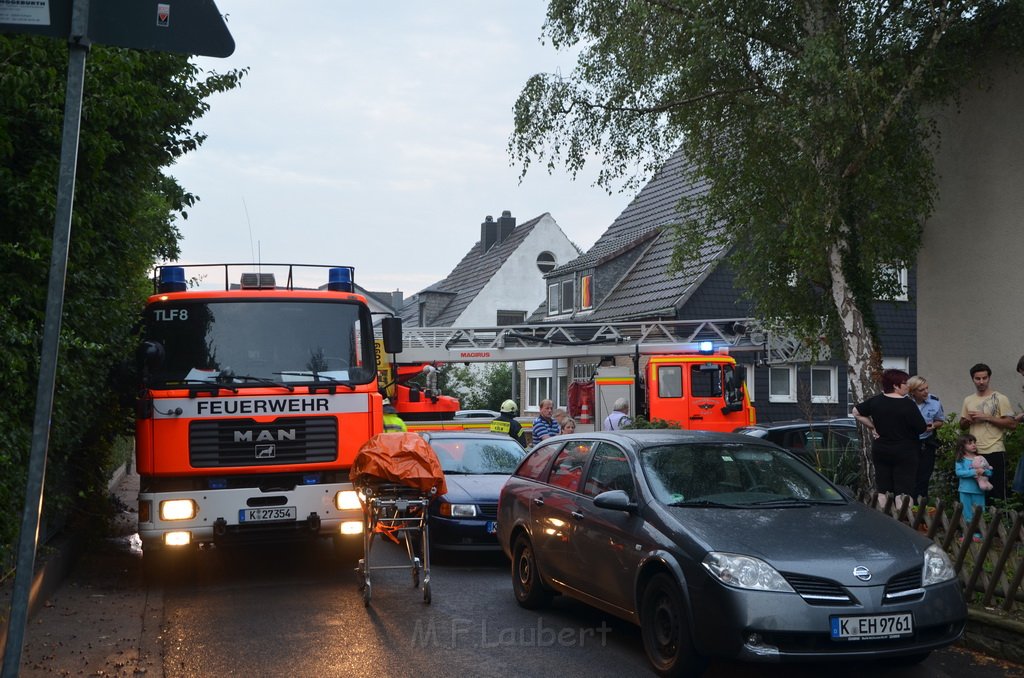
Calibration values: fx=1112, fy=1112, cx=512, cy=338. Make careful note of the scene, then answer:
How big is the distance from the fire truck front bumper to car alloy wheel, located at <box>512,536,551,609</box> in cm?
195

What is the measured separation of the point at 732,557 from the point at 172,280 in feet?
23.7

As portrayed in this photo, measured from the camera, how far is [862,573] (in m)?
6.48

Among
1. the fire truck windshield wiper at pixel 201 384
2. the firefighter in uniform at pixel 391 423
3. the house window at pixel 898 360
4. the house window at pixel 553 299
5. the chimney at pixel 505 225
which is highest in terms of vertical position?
the chimney at pixel 505 225

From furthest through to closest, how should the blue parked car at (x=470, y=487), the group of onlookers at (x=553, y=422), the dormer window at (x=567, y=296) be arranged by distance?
the dormer window at (x=567, y=296), the group of onlookers at (x=553, y=422), the blue parked car at (x=470, y=487)

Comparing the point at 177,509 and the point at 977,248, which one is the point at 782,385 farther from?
the point at 177,509

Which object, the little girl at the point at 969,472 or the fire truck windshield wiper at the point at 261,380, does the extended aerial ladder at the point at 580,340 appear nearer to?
the little girl at the point at 969,472

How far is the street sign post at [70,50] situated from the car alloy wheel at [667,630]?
13.4 ft

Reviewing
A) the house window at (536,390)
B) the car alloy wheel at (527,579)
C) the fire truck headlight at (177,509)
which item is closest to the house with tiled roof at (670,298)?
the house window at (536,390)

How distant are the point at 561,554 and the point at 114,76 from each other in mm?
4964

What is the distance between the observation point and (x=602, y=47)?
591 inches

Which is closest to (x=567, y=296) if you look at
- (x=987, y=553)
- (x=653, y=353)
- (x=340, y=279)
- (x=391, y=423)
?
(x=653, y=353)

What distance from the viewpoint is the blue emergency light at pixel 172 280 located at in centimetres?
1155

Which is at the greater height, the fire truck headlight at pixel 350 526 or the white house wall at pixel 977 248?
the white house wall at pixel 977 248

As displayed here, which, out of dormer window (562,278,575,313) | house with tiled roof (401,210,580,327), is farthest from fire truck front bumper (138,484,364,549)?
house with tiled roof (401,210,580,327)
